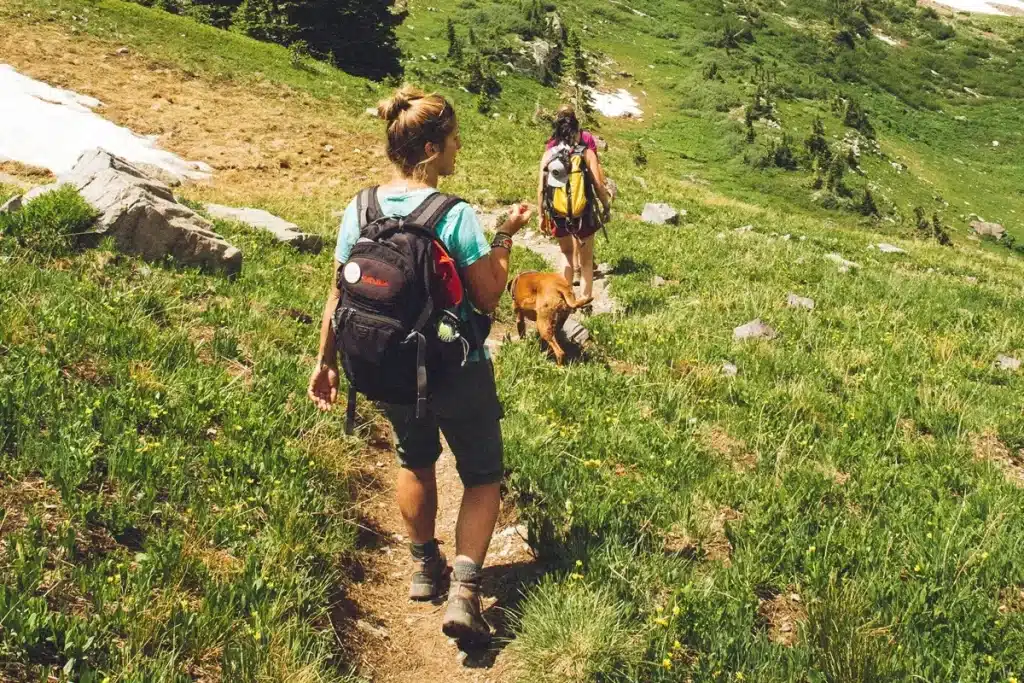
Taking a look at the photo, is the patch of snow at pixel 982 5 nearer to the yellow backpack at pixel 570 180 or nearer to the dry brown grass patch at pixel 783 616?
the yellow backpack at pixel 570 180

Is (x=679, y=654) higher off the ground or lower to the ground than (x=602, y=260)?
higher

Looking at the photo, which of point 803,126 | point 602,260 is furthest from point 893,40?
point 602,260

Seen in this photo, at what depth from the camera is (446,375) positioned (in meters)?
3.39

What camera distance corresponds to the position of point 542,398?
20.4 ft

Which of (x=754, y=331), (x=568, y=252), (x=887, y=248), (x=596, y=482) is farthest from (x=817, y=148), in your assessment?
(x=596, y=482)

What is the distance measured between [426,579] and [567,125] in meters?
6.50

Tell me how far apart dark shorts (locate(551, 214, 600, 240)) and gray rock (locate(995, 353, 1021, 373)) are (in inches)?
193

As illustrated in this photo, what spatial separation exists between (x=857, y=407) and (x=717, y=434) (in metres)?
1.44

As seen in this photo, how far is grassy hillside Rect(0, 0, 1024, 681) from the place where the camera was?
3271 millimetres

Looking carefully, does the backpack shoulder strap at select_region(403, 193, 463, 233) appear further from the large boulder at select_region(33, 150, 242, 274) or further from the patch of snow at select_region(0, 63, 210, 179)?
the patch of snow at select_region(0, 63, 210, 179)

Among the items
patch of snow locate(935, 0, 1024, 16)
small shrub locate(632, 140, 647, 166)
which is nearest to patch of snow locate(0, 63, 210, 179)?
small shrub locate(632, 140, 647, 166)

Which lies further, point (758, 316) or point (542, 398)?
point (758, 316)

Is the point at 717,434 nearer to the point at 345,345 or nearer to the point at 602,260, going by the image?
the point at 345,345

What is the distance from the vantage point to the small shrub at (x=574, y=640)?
331 centimetres
